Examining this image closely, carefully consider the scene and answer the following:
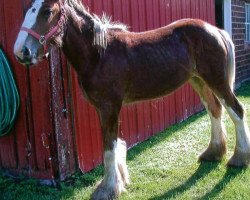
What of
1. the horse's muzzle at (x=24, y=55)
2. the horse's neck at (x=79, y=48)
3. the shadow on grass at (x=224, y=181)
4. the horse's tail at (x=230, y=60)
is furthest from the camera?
the horse's tail at (x=230, y=60)

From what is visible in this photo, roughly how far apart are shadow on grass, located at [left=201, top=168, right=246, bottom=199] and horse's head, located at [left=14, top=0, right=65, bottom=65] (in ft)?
7.39

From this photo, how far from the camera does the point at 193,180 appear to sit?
4852mm

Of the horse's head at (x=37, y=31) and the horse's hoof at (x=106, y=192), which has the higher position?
the horse's head at (x=37, y=31)

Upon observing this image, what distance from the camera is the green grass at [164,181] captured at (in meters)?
4.50

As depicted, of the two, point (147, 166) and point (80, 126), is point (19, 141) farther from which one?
point (147, 166)

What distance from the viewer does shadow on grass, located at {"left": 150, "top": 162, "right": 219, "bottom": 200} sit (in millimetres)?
4469

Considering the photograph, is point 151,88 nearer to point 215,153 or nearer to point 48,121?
point 48,121

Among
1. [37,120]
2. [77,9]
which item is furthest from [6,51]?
[77,9]

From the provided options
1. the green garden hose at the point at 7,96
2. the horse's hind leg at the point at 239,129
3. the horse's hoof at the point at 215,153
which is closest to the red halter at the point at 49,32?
the green garden hose at the point at 7,96

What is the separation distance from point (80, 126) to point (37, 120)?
55 centimetres

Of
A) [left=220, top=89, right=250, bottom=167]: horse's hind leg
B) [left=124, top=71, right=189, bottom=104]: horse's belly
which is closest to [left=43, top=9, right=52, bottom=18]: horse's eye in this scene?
[left=124, top=71, right=189, bottom=104]: horse's belly

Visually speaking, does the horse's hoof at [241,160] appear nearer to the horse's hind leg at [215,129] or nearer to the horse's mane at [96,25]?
the horse's hind leg at [215,129]

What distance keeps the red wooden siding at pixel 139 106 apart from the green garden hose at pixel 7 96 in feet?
2.29

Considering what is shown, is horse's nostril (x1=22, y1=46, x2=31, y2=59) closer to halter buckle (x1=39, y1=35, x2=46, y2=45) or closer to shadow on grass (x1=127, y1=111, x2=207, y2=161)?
halter buckle (x1=39, y1=35, x2=46, y2=45)
